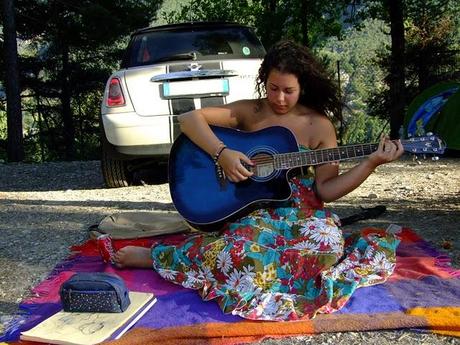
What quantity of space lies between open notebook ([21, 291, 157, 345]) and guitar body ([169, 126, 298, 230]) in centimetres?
68

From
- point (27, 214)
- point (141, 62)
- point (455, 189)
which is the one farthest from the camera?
point (141, 62)

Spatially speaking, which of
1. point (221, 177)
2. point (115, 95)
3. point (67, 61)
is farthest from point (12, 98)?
point (221, 177)

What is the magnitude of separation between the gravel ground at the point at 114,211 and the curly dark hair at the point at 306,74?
1130 mm

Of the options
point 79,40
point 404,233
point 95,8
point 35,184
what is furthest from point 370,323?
point 79,40

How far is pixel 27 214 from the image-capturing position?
4664 millimetres

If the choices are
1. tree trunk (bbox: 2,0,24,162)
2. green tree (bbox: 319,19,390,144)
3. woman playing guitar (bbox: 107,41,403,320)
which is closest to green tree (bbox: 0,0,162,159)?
tree trunk (bbox: 2,0,24,162)

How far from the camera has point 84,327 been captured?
2152 mm

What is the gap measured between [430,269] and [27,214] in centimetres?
337

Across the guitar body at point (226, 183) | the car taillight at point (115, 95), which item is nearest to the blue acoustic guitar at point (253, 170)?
the guitar body at point (226, 183)

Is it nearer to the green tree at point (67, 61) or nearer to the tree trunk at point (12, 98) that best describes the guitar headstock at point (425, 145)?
the tree trunk at point (12, 98)

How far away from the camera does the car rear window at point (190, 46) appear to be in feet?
18.1

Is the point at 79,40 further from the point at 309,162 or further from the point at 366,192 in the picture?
the point at 309,162

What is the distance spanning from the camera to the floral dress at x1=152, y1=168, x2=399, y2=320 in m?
2.34

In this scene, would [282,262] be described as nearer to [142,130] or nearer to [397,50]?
[142,130]
